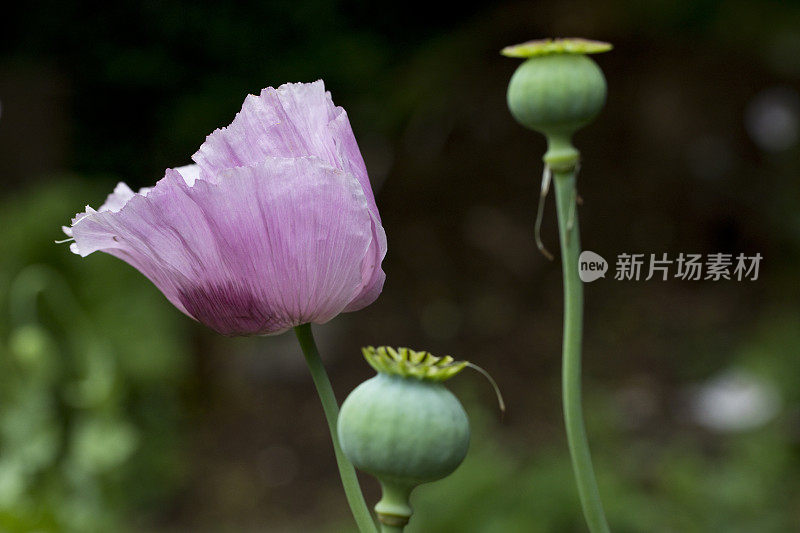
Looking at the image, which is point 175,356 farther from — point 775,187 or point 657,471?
point 775,187

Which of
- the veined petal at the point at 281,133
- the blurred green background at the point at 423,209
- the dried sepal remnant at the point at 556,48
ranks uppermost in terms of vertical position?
the dried sepal remnant at the point at 556,48

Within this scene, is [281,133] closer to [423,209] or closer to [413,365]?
[413,365]

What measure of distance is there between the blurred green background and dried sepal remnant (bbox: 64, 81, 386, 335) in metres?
1.82

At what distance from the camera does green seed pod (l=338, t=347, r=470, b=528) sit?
0.30m

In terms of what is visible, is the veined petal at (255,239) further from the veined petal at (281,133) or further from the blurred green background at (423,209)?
the blurred green background at (423,209)

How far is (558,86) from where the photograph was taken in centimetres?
34

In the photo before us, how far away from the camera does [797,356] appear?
2.14m

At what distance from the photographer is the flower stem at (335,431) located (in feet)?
1.04

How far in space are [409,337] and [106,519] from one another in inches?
50.4

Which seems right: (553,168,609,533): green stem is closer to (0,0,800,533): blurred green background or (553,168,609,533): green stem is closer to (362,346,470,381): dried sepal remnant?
(362,346,470,381): dried sepal remnant

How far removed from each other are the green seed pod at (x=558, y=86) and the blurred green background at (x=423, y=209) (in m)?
1.84

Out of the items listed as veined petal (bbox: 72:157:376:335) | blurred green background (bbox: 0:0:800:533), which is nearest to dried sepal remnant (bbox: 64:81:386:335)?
veined petal (bbox: 72:157:376:335)

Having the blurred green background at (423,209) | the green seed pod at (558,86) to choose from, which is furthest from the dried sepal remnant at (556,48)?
the blurred green background at (423,209)

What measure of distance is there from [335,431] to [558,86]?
5.3 inches
